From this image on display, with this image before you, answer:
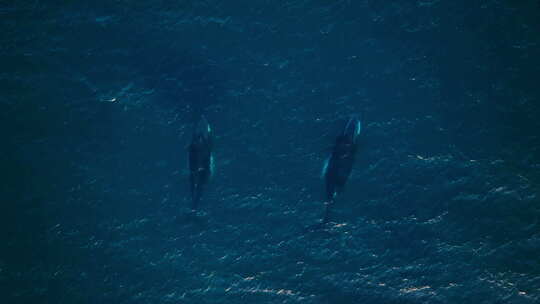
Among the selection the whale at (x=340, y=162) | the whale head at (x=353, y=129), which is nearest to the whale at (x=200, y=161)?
the whale at (x=340, y=162)

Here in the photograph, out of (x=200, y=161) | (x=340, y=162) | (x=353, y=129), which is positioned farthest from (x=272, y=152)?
(x=353, y=129)

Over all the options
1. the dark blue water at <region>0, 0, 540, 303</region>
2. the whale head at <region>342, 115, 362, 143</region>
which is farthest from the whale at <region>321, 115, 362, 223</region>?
the dark blue water at <region>0, 0, 540, 303</region>

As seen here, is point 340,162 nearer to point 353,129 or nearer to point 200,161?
point 353,129

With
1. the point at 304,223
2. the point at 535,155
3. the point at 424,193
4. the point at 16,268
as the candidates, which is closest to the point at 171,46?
the point at 304,223

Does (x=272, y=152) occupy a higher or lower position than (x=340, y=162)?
higher

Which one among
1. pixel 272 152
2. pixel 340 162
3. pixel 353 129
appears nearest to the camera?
pixel 340 162

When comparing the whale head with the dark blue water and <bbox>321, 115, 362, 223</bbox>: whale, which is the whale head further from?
the dark blue water
